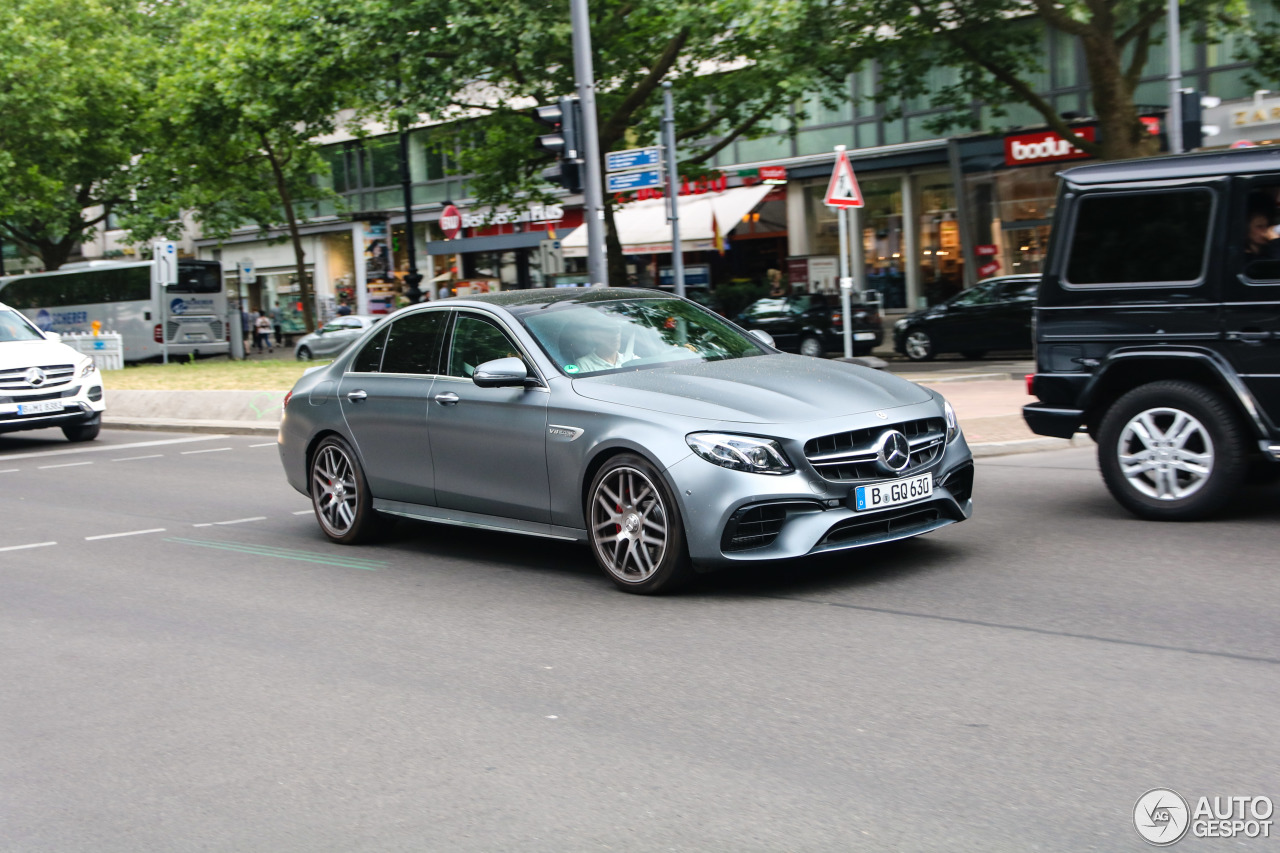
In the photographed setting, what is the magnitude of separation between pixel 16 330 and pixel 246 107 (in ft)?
38.4

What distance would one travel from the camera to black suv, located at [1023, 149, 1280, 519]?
24.3 ft

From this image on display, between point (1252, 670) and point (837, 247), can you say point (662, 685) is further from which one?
point (837, 247)

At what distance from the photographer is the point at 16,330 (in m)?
17.6

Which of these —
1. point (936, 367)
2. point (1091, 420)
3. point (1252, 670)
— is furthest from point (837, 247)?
point (1252, 670)

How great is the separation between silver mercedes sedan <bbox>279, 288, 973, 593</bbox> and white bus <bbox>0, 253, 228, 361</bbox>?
34.9 metres

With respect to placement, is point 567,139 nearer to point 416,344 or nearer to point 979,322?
point 416,344

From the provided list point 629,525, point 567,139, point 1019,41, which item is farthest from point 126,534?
point 1019,41

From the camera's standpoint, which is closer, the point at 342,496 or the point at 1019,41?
the point at 342,496

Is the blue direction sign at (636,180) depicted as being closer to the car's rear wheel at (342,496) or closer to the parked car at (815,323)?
the car's rear wheel at (342,496)

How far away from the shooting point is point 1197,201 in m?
7.66

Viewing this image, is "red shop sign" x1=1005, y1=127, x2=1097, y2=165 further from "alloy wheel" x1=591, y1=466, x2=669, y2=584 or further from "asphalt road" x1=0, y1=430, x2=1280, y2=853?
"alloy wheel" x1=591, y1=466, x2=669, y2=584

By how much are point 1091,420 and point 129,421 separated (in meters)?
15.7

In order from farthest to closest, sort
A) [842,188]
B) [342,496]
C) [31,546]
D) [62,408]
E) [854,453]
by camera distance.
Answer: [62,408], [842,188], [31,546], [342,496], [854,453]

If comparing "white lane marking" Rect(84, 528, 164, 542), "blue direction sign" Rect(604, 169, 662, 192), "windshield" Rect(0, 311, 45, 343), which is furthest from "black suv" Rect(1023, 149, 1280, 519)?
"windshield" Rect(0, 311, 45, 343)
